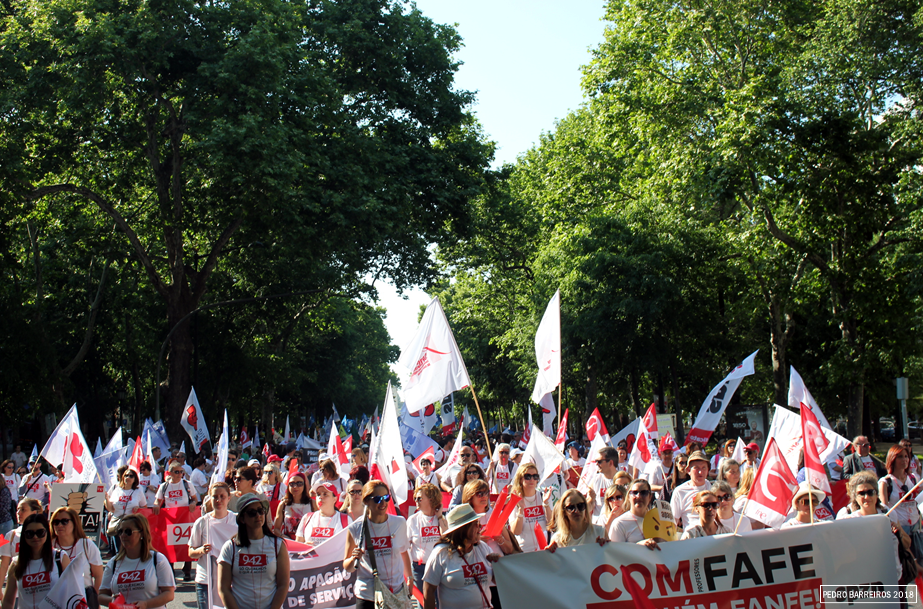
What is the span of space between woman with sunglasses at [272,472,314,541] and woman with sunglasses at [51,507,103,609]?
7.74 feet

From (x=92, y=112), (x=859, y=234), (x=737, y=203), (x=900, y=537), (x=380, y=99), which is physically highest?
(x=380, y=99)

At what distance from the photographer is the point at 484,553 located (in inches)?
219

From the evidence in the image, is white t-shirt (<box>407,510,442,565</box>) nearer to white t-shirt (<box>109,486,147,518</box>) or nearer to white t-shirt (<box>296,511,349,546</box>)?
white t-shirt (<box>296,511,349,546</box>)

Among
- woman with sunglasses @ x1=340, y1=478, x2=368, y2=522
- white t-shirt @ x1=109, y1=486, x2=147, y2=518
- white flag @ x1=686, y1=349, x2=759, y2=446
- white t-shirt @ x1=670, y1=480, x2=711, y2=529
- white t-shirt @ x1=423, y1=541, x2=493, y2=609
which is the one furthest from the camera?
white flag @ x1=686, y1=349, x2=759, y2=446

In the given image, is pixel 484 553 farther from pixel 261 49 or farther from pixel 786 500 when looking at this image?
pixel 261 49

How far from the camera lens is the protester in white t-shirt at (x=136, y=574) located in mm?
5703

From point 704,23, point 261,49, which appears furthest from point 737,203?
point 261,49

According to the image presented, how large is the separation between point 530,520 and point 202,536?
9.47 feet

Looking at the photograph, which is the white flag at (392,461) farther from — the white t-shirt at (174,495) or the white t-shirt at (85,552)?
the white t-shirt at (174,495)

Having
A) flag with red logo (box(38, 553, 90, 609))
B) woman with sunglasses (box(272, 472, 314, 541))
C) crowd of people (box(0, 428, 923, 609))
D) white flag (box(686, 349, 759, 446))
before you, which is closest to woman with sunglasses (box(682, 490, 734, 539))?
crowd of people (box(0, 428, 923, 609))

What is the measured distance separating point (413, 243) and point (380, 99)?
181 inches

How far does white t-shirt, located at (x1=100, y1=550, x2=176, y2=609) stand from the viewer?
5.70m

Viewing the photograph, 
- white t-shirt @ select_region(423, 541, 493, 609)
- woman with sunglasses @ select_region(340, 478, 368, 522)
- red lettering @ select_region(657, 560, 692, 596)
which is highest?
woman with sunglasses @ select_region(340, 478, 368, 522)

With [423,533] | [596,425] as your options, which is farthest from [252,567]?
[596,425]
